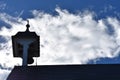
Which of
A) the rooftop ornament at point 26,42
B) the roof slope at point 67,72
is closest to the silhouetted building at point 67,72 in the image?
the roof slope at point 67,72

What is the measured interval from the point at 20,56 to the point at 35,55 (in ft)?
2.13

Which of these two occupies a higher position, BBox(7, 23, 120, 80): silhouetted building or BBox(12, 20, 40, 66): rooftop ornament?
BBox(12, 20, 40, 66): rooftop ornament

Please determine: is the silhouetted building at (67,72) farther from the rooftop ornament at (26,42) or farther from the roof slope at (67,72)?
the rooftop ornament at (26,42)

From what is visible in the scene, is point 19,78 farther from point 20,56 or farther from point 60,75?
point 20,56

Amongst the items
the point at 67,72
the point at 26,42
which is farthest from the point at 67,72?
the point at 26,42

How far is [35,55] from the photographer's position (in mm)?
15469

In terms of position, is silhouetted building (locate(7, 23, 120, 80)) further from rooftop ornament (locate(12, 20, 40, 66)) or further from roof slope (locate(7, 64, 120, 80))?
rooftop ornament (locate(12, 20, 40, 66))

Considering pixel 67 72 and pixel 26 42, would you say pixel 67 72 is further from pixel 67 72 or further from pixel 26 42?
pixel 26 42

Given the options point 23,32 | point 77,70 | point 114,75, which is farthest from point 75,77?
point 23,32

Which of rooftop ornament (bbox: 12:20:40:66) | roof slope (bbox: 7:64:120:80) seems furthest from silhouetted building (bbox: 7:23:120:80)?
rooftop ornament (bbox: 12:20:40:66)

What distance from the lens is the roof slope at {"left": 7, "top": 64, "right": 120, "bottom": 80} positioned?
11930 mm

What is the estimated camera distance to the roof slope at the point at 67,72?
11.9 m

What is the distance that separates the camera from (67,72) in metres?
12.2

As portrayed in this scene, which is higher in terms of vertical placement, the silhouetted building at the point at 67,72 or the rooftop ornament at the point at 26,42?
the rooftop ornament at the point at 26,42
